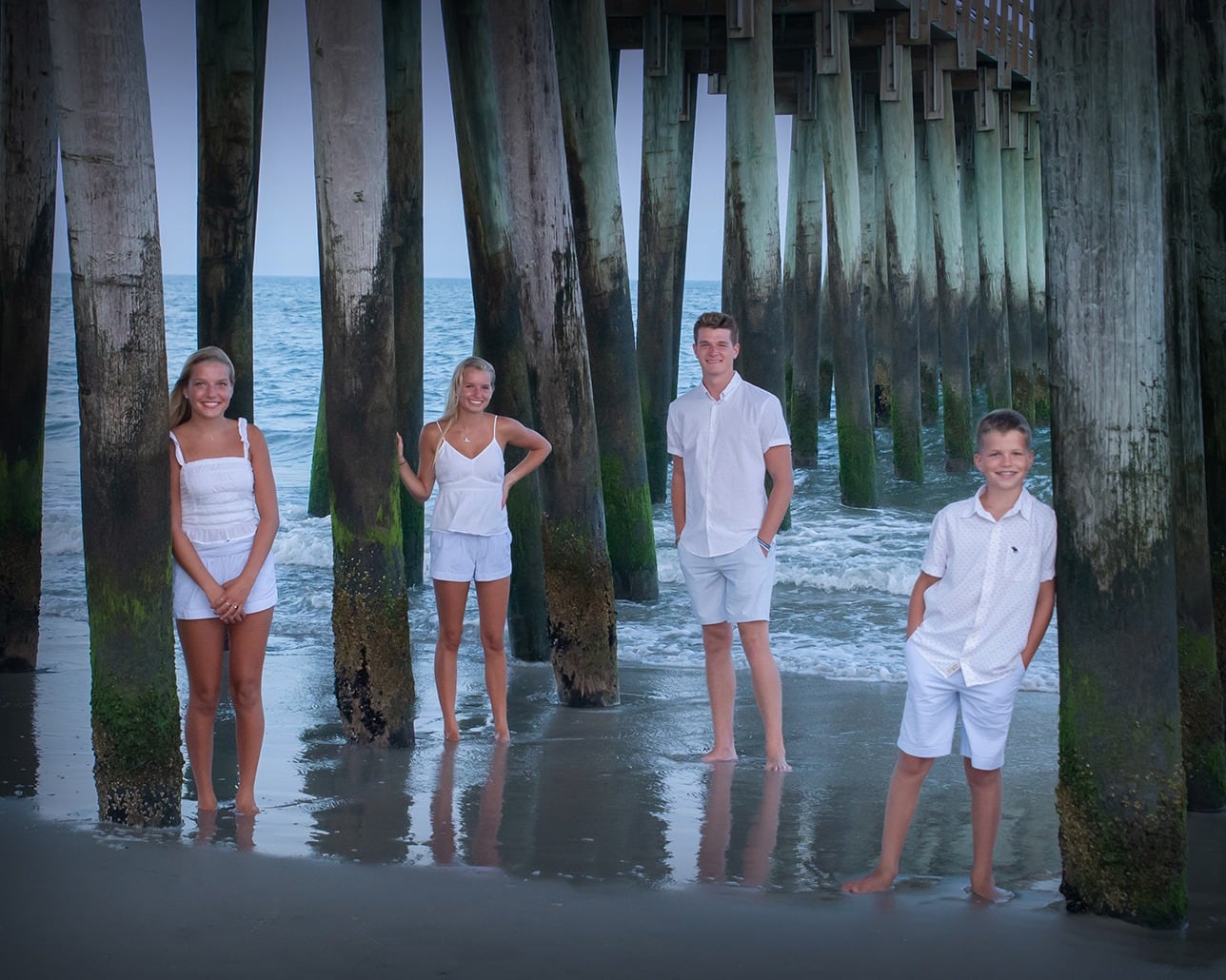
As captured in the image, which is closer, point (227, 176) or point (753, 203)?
point (227, 176)

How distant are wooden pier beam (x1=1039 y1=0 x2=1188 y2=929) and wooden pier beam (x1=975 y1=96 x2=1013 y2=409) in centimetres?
1646

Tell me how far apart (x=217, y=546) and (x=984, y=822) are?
89.1 inches

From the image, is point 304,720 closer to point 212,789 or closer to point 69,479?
point 212,789

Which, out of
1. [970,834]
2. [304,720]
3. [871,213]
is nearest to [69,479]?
[871,213]

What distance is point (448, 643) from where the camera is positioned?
5.77 meters

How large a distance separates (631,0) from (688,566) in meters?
9.64

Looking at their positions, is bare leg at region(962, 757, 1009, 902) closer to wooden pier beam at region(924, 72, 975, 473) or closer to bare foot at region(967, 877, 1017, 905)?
bare foot at region(967, 877, 1017, 905)

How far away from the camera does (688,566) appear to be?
18.0 ft

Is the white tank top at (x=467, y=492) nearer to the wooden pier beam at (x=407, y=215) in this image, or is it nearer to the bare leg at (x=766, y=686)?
the bare leg at (x=766, y=686)

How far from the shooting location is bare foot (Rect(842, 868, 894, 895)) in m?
4.01

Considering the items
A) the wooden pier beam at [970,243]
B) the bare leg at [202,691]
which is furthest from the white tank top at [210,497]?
the wooden pier beam at [970,243]

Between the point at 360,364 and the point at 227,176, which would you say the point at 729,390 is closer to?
the point at 360,364

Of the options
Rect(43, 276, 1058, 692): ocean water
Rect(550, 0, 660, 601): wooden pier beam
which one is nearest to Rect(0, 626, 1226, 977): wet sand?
Rect(43, 276, 1058, 692): ocean water

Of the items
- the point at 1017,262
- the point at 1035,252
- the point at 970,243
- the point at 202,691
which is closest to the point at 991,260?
the point at 1017,262
